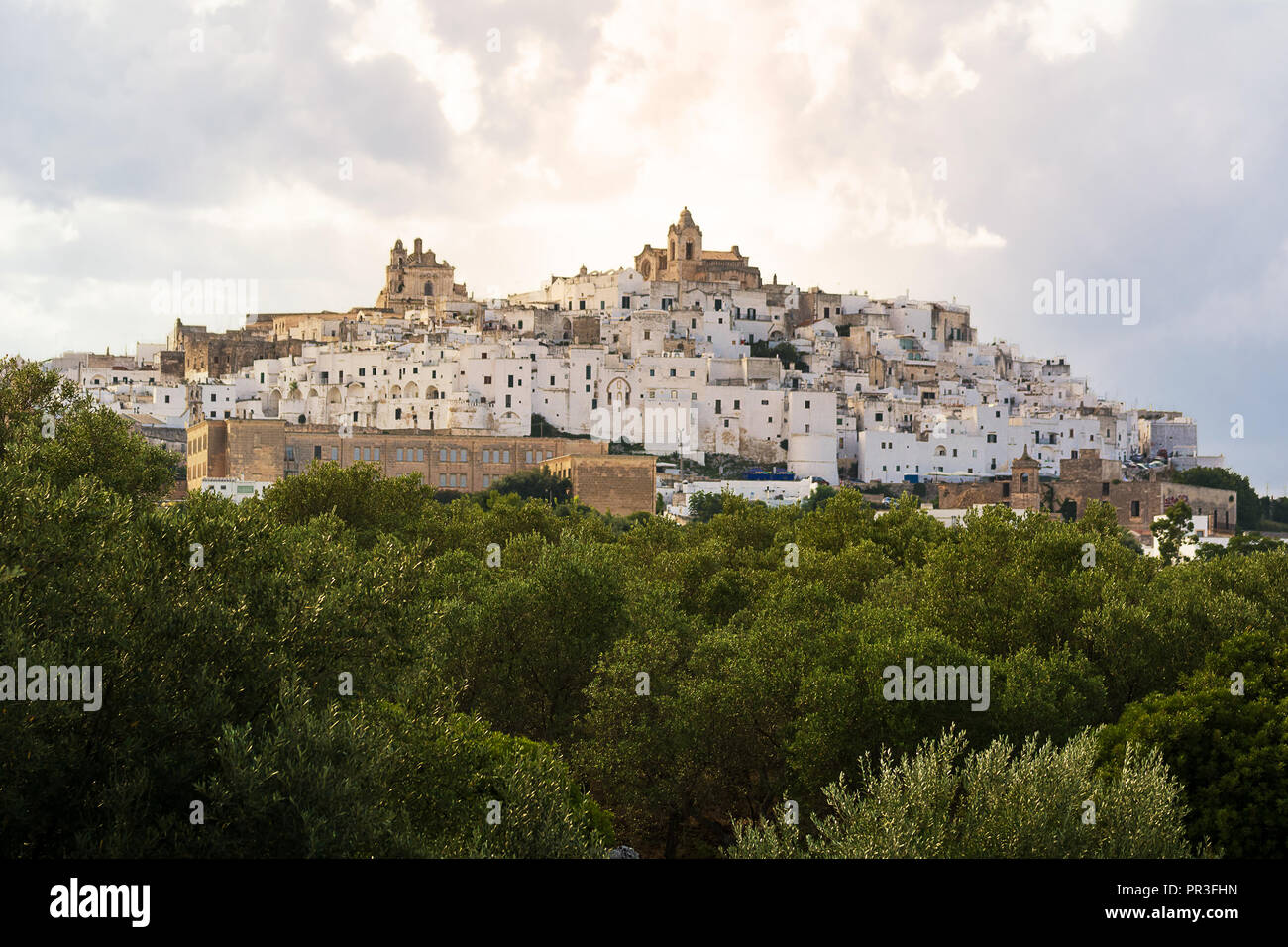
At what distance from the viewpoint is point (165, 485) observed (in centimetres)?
2945

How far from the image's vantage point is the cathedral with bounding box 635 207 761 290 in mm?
123375

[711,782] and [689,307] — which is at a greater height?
[689,307]

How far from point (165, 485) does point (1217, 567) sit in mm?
25379

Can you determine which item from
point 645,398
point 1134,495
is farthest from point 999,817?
point 645,398

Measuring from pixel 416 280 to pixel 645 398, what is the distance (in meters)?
33.9

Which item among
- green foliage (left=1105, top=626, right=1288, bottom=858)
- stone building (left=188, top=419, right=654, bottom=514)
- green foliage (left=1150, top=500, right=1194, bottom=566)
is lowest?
green foliage (left=1105, top=626, right=1288, bottom=858)

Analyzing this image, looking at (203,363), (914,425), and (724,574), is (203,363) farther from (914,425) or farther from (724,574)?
(724,574)

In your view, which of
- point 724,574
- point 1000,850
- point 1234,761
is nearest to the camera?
point 1000,850

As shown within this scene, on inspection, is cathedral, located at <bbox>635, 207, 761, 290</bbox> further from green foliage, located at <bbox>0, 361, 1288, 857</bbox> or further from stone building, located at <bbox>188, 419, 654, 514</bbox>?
green foliage, located at <bbox>0, 361, 1288, 857</bbox>

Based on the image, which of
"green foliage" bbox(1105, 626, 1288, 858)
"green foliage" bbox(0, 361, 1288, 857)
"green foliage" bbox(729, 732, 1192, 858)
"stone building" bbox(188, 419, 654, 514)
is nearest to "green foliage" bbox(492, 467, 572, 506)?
"stone building" bbox(188, 419, 654, 514)

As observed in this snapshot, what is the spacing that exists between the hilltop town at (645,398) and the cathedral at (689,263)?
21 centimetres

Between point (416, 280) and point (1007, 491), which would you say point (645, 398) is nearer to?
point (1007, 491)

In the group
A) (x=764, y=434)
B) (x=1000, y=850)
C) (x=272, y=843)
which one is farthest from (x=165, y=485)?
Result: (x=764, y=434)

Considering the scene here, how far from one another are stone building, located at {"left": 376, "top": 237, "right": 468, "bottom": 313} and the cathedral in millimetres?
15902
